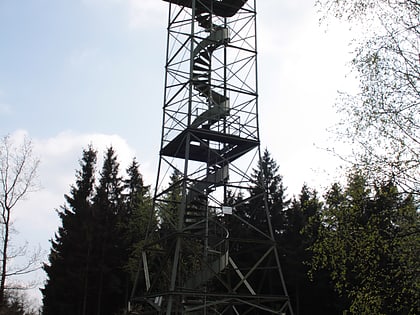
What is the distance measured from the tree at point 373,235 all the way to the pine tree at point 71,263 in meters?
23.7

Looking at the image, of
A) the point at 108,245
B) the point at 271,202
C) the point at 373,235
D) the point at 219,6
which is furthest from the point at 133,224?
the point at 373,235

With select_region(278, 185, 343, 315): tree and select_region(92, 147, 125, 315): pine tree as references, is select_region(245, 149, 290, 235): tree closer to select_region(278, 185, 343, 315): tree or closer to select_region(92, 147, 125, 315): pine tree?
select_region(278, 185, 343, 315): tree

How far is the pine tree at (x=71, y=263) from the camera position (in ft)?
104

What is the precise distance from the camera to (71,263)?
32.6m

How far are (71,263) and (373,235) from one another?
26921 mm

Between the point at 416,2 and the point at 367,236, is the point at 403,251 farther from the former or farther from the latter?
the point at 416,2

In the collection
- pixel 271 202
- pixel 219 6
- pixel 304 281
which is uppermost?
pixel 219 6

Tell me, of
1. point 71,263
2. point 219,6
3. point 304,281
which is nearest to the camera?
point 219,6

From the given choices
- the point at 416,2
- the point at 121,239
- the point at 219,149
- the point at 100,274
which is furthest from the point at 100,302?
the point at 416,2

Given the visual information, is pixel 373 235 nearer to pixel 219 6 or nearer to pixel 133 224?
pixel 219 6

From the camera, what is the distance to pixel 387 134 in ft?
28.8

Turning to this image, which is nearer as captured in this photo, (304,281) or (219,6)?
(219,6)

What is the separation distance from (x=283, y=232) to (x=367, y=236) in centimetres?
2368

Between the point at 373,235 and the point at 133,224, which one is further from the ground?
the point at 133,224
